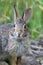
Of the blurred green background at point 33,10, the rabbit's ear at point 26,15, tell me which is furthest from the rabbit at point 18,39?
the blurred green background at point 33,10

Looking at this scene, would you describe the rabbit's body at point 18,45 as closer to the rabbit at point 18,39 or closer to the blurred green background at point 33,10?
the rabbit at point 18,39

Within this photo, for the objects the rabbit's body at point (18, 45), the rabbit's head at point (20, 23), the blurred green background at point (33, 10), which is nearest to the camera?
the rabbit's head at point (20, 23)

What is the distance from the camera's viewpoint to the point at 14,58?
6289 millimetres

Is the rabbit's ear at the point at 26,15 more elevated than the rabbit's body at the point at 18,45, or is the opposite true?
the rabbit's ear at the point at 26,15

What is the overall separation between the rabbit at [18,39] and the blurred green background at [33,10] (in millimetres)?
898

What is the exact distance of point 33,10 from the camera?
7.25 metres

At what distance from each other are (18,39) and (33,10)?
4.13 ft

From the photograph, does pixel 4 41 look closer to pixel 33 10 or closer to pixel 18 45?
pixel 18 45

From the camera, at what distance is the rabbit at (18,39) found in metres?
6.07

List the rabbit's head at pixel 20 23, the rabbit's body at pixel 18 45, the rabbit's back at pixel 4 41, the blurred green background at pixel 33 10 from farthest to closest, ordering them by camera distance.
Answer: the blurred green background at pixel 33 10 → the rabbit's back at pixel 4 41 → the rabbit's body at pixel 18 45 → the rabbit's head at pixel 20 23

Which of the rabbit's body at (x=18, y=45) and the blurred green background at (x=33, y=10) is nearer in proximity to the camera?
the rabbit's body at (x=18, y=45)

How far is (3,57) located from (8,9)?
101 centimetres

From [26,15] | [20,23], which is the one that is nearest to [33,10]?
[26,15]

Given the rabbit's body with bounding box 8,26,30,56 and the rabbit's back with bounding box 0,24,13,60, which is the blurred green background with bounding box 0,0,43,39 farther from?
the rabbit's body with bounding box 8,26,30,56
